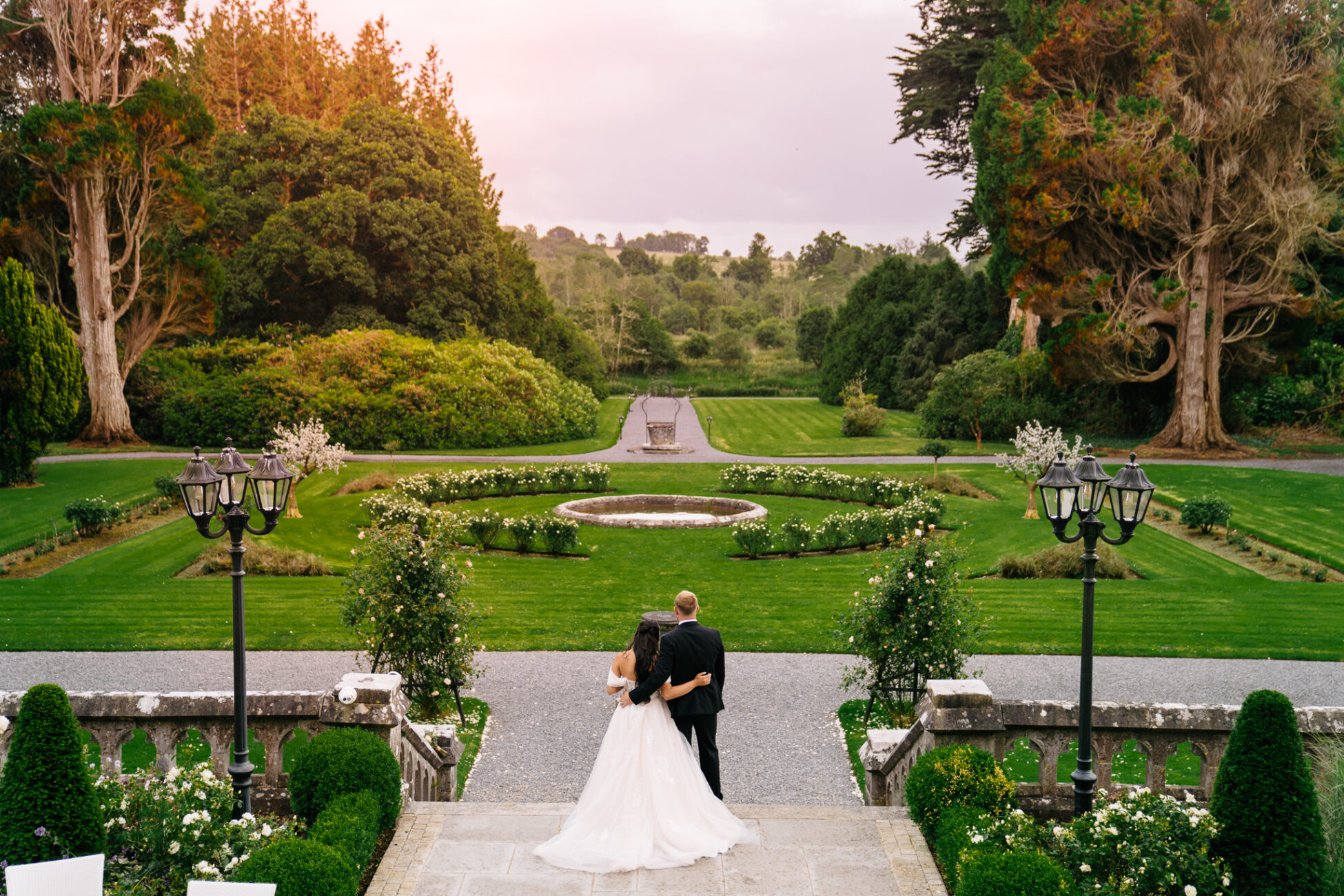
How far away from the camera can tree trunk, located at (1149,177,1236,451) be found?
28469mm

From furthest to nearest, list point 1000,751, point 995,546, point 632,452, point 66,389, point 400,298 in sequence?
point 400,298 → point 632,452 → point 66,389 → point 995,546 → point 1000,751

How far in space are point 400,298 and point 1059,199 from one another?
24.8 metres

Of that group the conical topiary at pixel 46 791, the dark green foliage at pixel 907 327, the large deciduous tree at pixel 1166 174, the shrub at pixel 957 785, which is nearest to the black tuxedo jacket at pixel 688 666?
the shrub at pixel 957 785

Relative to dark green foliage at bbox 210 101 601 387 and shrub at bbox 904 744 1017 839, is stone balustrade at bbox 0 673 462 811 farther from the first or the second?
dark green foliage at bbox 210 101 601 387

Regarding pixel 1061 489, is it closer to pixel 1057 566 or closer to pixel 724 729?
pixel 724 729

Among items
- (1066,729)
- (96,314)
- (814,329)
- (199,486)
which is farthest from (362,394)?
(814,329)

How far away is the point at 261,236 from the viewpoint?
120ft

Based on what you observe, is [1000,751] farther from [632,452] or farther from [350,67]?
[350,67]

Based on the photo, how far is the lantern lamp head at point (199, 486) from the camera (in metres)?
6.99

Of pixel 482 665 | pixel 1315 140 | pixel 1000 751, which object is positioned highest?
pixel 1315 140

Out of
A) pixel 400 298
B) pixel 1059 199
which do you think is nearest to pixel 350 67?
pixel 400 298

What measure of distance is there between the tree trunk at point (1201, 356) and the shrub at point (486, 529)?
2138 centimetres

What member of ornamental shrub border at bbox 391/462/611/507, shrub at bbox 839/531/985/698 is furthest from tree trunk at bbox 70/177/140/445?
shrub at bbox 839/531/985/698

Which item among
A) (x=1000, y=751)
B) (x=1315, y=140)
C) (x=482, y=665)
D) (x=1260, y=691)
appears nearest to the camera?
(x=1260, y=691)
